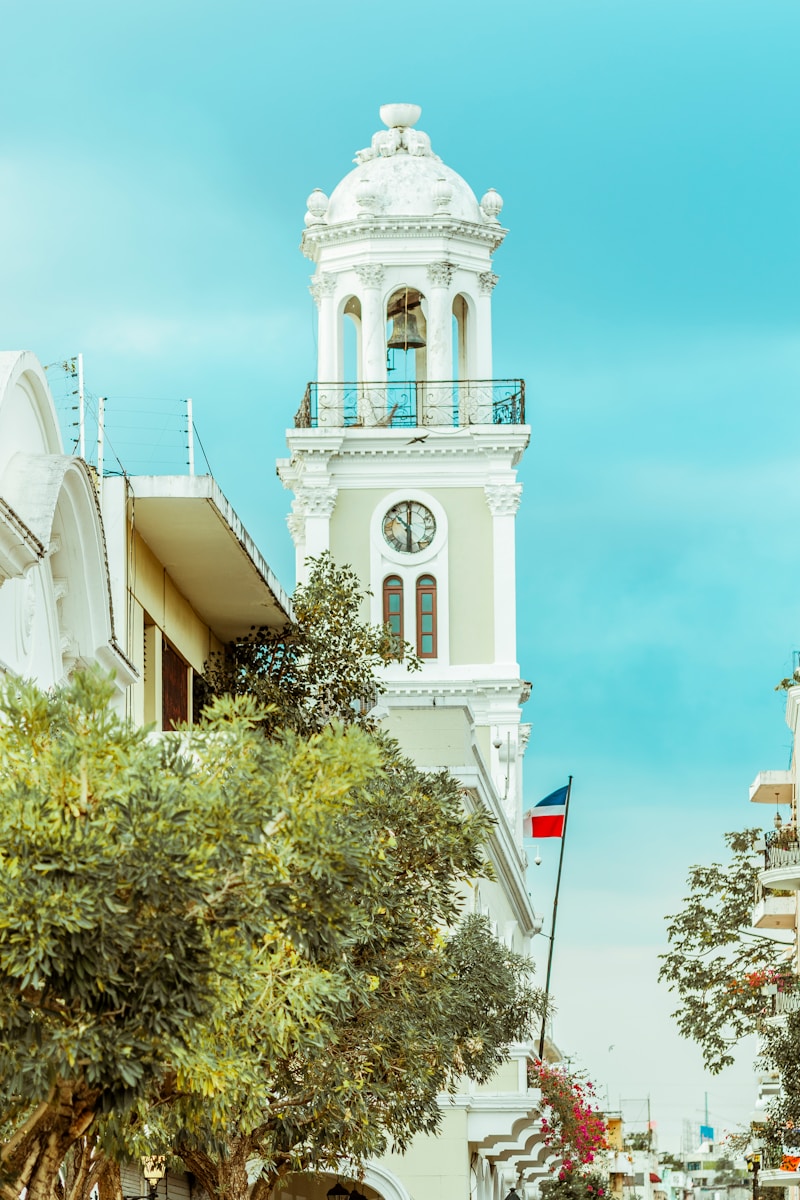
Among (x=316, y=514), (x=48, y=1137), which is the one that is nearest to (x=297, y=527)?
(x=316, y=514)

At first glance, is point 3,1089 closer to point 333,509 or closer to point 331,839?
point 331,839

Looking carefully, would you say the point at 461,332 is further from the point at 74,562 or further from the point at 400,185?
the point at 74,562

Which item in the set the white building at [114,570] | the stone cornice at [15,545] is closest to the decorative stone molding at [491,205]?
the white building at [114,570]

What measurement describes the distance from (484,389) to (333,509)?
4913 millimetres

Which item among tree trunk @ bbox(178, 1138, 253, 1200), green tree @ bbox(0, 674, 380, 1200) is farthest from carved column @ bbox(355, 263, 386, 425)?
green tree @ bbox(0, 674, 380, 1200)

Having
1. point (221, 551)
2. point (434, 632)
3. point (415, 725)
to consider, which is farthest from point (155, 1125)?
point (434, 632)

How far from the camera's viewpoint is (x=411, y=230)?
58.4 meters

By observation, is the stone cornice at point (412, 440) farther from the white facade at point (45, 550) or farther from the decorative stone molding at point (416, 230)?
the white facade at point (45, 550)

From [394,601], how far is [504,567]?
294 cm

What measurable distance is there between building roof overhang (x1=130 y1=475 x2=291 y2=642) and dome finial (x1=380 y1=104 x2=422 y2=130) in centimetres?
3318

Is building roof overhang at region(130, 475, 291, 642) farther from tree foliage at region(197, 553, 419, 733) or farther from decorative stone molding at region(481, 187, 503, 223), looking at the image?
decorative stone molding at region(481, 187, 503, 223)

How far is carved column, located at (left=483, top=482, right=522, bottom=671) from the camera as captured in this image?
5797 cm

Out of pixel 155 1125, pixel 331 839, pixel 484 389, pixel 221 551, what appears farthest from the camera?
pixel 484 389

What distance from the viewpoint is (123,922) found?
11.2 metres
